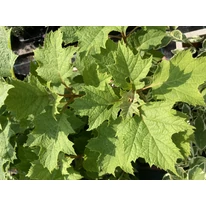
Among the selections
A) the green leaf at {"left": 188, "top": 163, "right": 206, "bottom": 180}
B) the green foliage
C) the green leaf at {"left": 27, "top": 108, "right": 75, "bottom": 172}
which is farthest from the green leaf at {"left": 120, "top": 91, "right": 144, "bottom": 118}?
the green leaf at {"left": 188, "top": 163, "right": 206, "bottom": 180}

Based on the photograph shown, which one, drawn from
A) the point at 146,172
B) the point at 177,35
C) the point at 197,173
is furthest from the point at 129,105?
the point at 146,172

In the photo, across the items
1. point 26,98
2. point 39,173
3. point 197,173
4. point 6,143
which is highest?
point 26,98

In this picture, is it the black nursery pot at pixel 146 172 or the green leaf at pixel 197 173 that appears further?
the black nursery pot at pixel 146 172

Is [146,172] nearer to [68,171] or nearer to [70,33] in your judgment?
[68,171]

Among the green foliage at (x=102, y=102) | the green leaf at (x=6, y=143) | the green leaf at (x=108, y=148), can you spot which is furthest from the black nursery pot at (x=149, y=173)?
the green leaf at (x=6, y=143)

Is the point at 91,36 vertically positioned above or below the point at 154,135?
above

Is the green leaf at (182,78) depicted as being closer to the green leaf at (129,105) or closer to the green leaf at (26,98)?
the green leaf at (129,105)

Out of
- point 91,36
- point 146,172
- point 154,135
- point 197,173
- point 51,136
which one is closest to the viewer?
point 154,135
